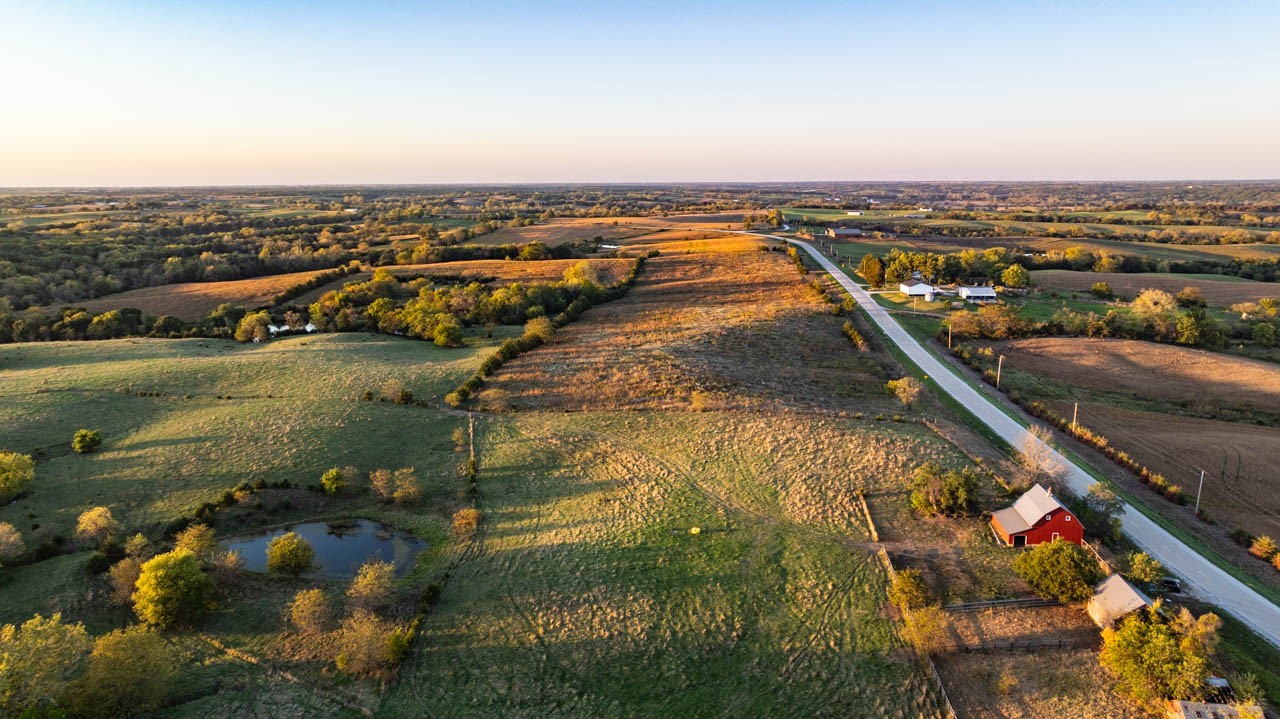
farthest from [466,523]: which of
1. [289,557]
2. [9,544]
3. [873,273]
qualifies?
[873,273]

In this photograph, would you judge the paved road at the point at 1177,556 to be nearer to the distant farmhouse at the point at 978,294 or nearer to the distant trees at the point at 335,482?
the distant farmhouse at the point at 978,294

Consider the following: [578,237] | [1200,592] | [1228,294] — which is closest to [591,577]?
[1200,592]

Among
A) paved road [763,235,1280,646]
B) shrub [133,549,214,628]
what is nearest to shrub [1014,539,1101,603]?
paved road [763,235,1280,646]

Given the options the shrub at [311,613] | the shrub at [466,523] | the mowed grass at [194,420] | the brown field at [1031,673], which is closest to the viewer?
the brown field at [1031,673]

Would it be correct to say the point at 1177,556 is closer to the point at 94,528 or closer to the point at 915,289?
the point at 94,528

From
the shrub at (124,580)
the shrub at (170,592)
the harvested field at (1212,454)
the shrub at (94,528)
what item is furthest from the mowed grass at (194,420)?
the harvested field at (1212,454)

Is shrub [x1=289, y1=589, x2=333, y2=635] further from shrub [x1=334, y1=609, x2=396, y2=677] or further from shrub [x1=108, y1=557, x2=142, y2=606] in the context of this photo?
shrub [x1=108, y1=557, x2=142, y2=606]

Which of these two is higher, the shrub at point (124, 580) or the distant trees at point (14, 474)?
the distant trees at point (14, 474)
